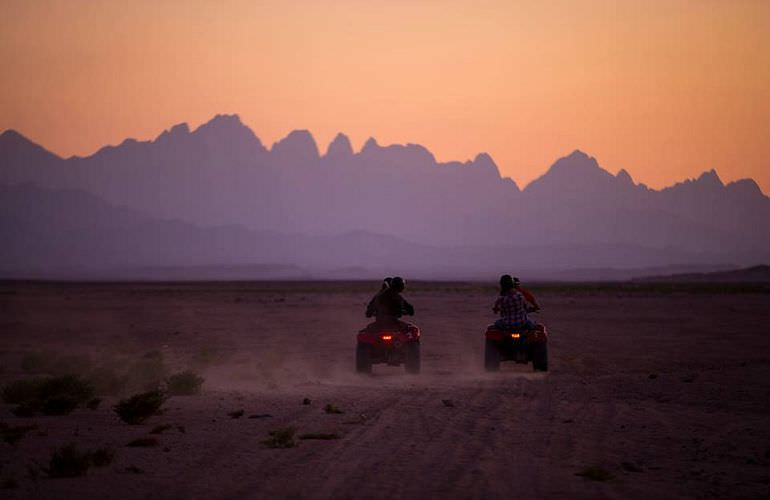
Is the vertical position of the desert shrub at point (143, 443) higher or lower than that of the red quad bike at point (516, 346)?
lower

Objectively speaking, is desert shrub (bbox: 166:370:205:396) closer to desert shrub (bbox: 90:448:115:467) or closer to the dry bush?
the dry bush

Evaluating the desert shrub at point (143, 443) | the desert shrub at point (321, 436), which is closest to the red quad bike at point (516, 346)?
the desert shrub at point (321, 436)

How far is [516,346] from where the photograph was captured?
20.3 metres

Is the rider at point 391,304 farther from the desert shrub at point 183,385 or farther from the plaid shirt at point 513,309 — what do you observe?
the desert shrub at point 183,385

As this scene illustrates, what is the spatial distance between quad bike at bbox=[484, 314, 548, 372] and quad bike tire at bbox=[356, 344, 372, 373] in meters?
2.19

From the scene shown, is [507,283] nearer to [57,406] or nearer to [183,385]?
[183,385]

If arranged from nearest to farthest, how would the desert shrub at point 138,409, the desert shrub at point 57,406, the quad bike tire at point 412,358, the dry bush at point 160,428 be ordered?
1. the dry bush at point 160,428
2. the desert shrub at point 138,409
3. the desert shrub at point 57,406
4. the quad bike tire at point 412,358

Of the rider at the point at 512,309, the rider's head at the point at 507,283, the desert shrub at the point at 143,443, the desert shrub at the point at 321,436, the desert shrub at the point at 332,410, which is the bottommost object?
the desert shrub at the point at 143,443

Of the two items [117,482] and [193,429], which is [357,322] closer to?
[193,429]

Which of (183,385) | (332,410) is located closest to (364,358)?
(183,385)

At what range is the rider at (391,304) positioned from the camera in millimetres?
20062

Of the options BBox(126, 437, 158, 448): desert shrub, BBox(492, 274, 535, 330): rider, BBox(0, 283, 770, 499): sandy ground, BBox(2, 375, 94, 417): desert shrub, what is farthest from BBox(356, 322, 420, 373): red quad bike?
BBox(126, 437, 158, 448): desert shrub

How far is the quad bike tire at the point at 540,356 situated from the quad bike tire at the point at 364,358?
3034 millimetres

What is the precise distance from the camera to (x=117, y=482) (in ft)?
34.1
